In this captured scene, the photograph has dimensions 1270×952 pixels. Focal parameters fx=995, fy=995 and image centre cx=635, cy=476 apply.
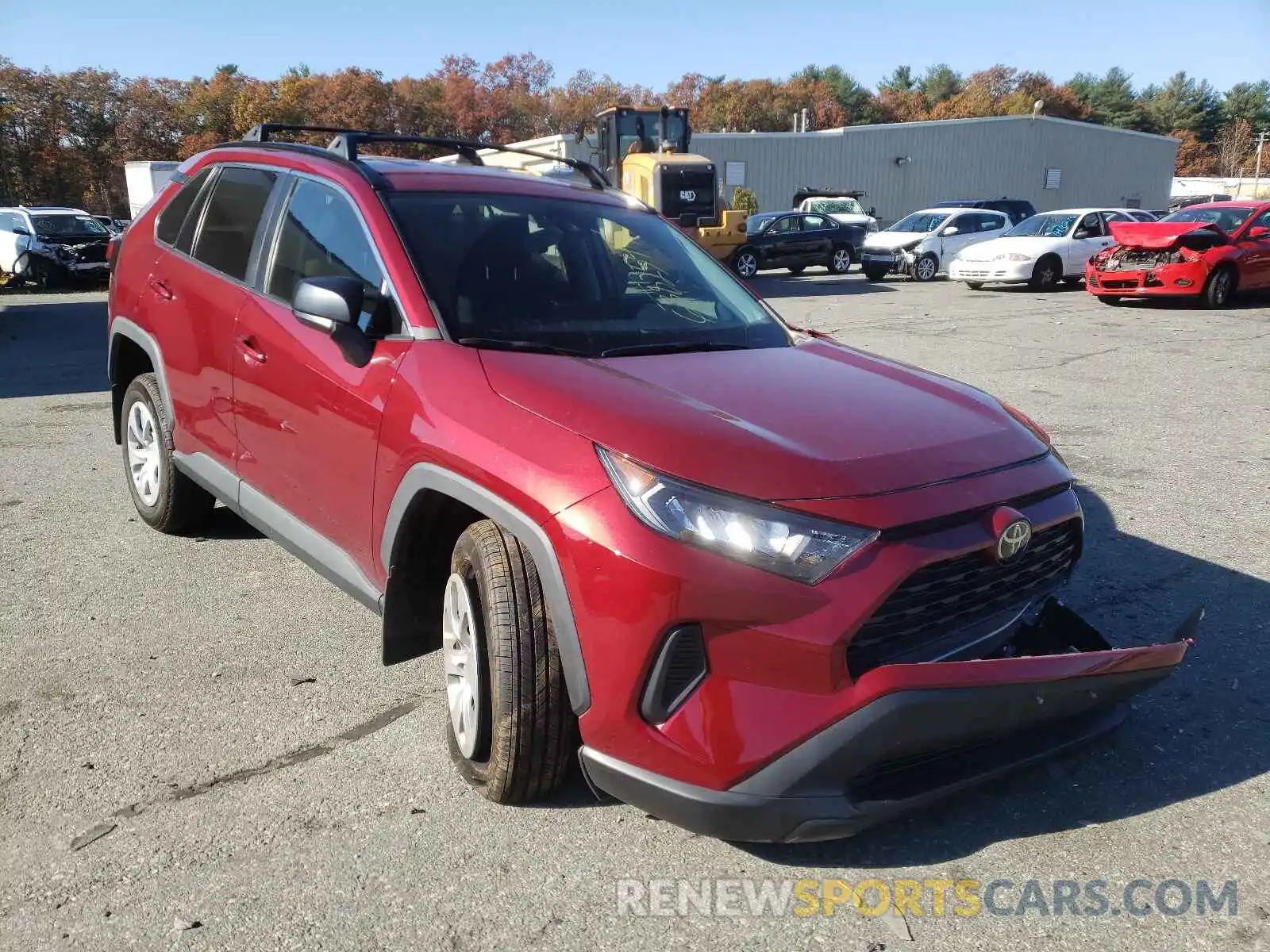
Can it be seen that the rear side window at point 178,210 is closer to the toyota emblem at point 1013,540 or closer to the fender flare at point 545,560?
the fender flare at point 545,560

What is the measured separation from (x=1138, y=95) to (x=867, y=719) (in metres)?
128

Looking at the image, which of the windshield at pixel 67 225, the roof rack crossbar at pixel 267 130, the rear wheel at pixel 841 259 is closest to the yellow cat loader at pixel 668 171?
the rear wheel at pixel 841 259

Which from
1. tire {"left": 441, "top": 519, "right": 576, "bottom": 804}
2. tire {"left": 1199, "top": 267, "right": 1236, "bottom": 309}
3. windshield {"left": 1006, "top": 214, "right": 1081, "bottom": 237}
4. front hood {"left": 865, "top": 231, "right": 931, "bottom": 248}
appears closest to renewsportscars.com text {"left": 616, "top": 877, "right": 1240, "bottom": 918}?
tire {"left": 441, "top": 519, "right": 576, "bottom": 804}

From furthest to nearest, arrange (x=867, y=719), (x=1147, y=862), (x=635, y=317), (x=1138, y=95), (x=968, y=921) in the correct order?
Result: (x=1138, y=95), (x=635, y=317), (x=1147, y=862), (x=968, y=921), (x=867, y=719)

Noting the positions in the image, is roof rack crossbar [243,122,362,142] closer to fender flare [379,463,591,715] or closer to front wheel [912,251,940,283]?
fender flare [379,463,591,715]

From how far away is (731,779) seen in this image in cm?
221

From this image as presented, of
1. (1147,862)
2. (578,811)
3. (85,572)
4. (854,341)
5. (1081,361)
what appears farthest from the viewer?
(854,341)

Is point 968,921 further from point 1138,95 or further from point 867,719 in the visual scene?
point 1138,95

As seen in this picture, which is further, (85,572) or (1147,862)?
(85,572)

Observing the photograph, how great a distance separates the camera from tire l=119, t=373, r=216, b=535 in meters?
4.62

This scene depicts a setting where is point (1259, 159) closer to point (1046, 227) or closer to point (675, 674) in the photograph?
point (1046, 227)

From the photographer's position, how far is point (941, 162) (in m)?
41.8

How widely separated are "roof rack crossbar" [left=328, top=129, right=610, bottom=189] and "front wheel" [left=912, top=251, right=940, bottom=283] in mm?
18004

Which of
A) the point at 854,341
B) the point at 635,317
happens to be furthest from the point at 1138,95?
the point at 635,317
